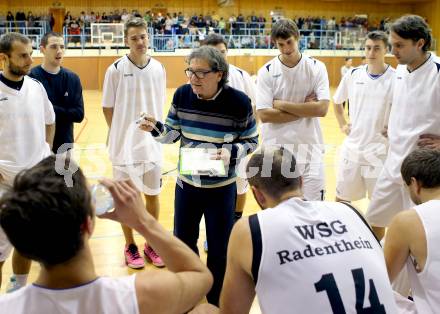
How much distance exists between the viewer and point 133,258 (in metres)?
4.76

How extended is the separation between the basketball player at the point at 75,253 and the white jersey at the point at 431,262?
1220 mm

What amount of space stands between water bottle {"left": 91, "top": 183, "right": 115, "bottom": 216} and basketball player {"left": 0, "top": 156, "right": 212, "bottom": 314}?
0.22ft

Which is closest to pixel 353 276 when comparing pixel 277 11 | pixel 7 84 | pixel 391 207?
pixel 391 207

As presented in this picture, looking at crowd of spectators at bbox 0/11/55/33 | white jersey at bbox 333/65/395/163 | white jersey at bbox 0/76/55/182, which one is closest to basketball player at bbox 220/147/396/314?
white jersey at bbox 0/76/55/182

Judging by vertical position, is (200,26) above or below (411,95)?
above

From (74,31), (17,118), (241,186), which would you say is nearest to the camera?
(17,118)

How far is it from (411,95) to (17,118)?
3.37 metres

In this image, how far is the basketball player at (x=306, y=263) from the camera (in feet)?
6.16

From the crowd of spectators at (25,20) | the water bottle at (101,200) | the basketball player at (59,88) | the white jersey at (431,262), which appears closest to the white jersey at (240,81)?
the basketball player at (59,88)

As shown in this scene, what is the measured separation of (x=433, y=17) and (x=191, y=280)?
104 ft

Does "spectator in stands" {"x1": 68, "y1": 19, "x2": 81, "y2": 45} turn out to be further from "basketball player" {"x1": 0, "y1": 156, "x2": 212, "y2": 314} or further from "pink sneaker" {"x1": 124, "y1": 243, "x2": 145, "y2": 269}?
"basketball player" {"x1": 0, "y1": 156, "x2": 212, "y2": 314}

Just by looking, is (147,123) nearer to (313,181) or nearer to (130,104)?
(130,104)

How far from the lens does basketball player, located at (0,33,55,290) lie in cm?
389

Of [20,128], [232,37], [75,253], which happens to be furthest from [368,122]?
[232,37]
